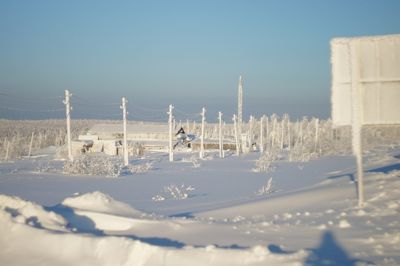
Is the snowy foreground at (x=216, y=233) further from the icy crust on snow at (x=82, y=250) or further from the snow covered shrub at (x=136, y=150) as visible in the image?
the snow covered shrub at (x=136, y=150)

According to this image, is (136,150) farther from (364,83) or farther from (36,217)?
(36,217)

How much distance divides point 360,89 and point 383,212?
8.01 ft

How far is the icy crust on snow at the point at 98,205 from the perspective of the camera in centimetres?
834

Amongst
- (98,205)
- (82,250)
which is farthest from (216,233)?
(98,205)

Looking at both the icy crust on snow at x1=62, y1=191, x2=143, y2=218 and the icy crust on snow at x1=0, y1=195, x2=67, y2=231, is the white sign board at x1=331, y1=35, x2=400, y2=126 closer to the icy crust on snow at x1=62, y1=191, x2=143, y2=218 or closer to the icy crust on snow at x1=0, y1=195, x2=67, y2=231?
the icy crust on snow at x1=62, y1=191, x2=143, y2=218

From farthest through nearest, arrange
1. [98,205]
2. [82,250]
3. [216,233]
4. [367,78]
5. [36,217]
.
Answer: [367,78]
[98,205]
[36,217]
[216,233]
[82,250]

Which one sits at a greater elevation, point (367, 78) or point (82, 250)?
point (367, 78)

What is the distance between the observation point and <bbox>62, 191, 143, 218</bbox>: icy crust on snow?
8.34m

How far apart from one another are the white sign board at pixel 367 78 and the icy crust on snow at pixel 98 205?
4.19 meters

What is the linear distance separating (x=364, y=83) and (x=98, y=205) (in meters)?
5.33

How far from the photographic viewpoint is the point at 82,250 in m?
6.31

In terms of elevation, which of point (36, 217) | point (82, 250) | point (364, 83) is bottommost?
point (82, 250)

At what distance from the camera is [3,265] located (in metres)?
6.38

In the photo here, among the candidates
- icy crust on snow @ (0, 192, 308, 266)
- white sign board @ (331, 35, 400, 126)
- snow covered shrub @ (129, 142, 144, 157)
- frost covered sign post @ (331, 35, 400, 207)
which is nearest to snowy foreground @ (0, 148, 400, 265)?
icy crust on snow @ (0, 192, 308, 266)
